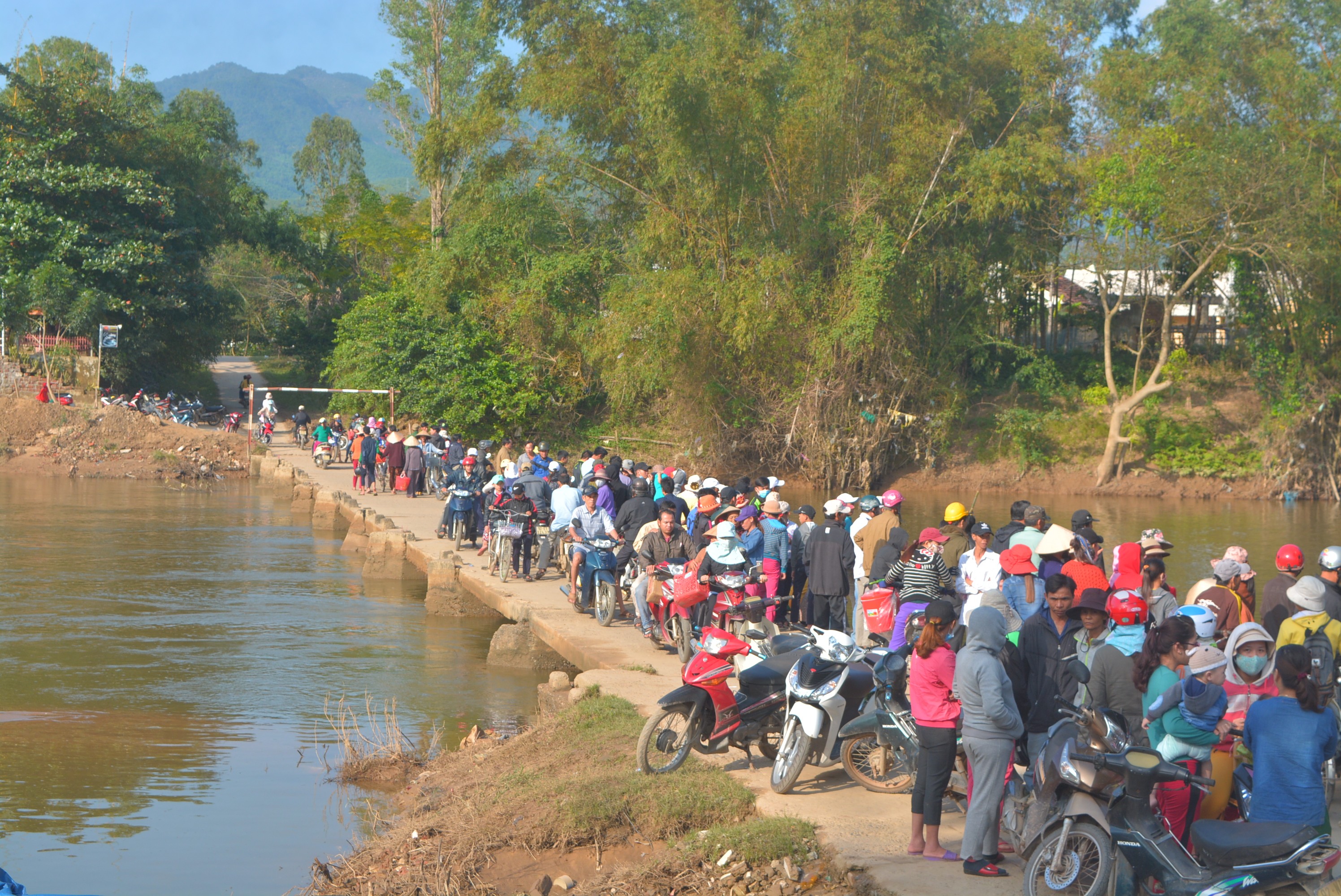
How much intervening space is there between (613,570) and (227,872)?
5754mm

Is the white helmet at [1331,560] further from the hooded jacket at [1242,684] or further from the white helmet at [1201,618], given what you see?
the hooded jacket at [1242,684]

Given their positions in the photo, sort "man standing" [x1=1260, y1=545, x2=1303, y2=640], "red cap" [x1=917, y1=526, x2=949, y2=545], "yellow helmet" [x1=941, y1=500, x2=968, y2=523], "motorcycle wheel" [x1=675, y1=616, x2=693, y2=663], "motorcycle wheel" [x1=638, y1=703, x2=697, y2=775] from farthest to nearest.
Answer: "motorcycle wheel" [x1=675, y1=616, x2=693, y2=663] → "yellow helmet" [x1=941, y1=500, x2=968, y2=523] → "red cap" [x1=917, y1=526, x2=949, y2=545] → "man standing" [x1=1260, y1=545, x2=1303, y2=640] → "motorcycle wheel" [x1=638, y1=703, x2=697, y2=775]

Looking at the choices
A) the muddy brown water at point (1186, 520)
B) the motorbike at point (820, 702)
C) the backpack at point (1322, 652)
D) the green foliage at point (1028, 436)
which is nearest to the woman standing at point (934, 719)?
the motorbike at point (820, 702)

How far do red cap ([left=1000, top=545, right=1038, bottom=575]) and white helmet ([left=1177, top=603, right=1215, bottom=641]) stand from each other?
0.92 m

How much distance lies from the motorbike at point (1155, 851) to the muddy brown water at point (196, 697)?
4.76 m

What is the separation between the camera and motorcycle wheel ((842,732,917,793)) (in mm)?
7383

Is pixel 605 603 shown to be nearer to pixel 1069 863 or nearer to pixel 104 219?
pixel 1069 863

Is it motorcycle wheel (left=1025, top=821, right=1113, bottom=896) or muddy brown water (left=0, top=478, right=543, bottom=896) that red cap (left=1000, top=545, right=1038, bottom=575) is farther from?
muddy brown water (left=0, top=478, right=543, bottom=896)

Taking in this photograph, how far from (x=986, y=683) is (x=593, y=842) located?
8.62 ft

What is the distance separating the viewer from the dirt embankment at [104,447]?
30672 millimetres

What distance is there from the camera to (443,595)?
50.5 feet

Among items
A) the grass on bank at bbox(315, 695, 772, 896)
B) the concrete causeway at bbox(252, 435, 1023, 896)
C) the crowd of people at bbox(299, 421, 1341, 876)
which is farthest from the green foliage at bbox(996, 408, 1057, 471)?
the grass on bank at bbox(315, 695, 772, 896)

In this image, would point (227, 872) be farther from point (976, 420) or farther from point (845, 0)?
point (976, 420)

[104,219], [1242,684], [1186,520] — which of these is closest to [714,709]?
[1242,684]
